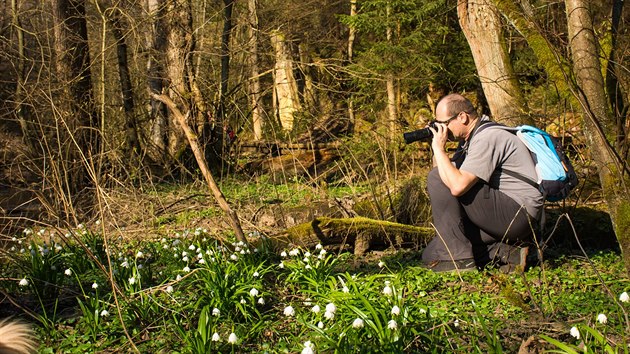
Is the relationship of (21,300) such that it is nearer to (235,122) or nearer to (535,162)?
(535,162)

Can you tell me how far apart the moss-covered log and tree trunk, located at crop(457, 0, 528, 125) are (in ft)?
6.05

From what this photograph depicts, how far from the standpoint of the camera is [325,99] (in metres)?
15.1

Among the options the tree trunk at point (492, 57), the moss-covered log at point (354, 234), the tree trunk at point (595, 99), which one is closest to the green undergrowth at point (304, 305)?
the moss-covered log at point (354, 234)

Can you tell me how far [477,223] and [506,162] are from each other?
0.53m

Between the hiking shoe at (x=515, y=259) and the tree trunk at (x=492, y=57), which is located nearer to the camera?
the hiking shoe at (x=515, y=259)

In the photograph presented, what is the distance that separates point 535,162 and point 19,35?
898cm

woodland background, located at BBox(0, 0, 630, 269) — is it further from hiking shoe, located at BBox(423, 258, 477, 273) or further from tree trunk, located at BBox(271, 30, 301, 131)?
hiking shoe, located at BBox(423, 258, 477, 273)

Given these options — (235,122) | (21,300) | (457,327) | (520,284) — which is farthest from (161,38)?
(457,327)

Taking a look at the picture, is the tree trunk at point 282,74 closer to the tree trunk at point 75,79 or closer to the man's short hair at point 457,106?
the tree trunk at point 75,79

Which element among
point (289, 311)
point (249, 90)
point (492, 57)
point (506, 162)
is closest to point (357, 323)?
point (289, 311)

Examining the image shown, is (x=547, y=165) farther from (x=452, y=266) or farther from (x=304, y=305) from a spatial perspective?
(x=304, y=305)

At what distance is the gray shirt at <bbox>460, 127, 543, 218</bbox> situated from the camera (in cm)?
501

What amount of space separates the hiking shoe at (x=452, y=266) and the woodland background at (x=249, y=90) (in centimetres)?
115

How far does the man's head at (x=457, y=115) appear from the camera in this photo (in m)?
5.27
